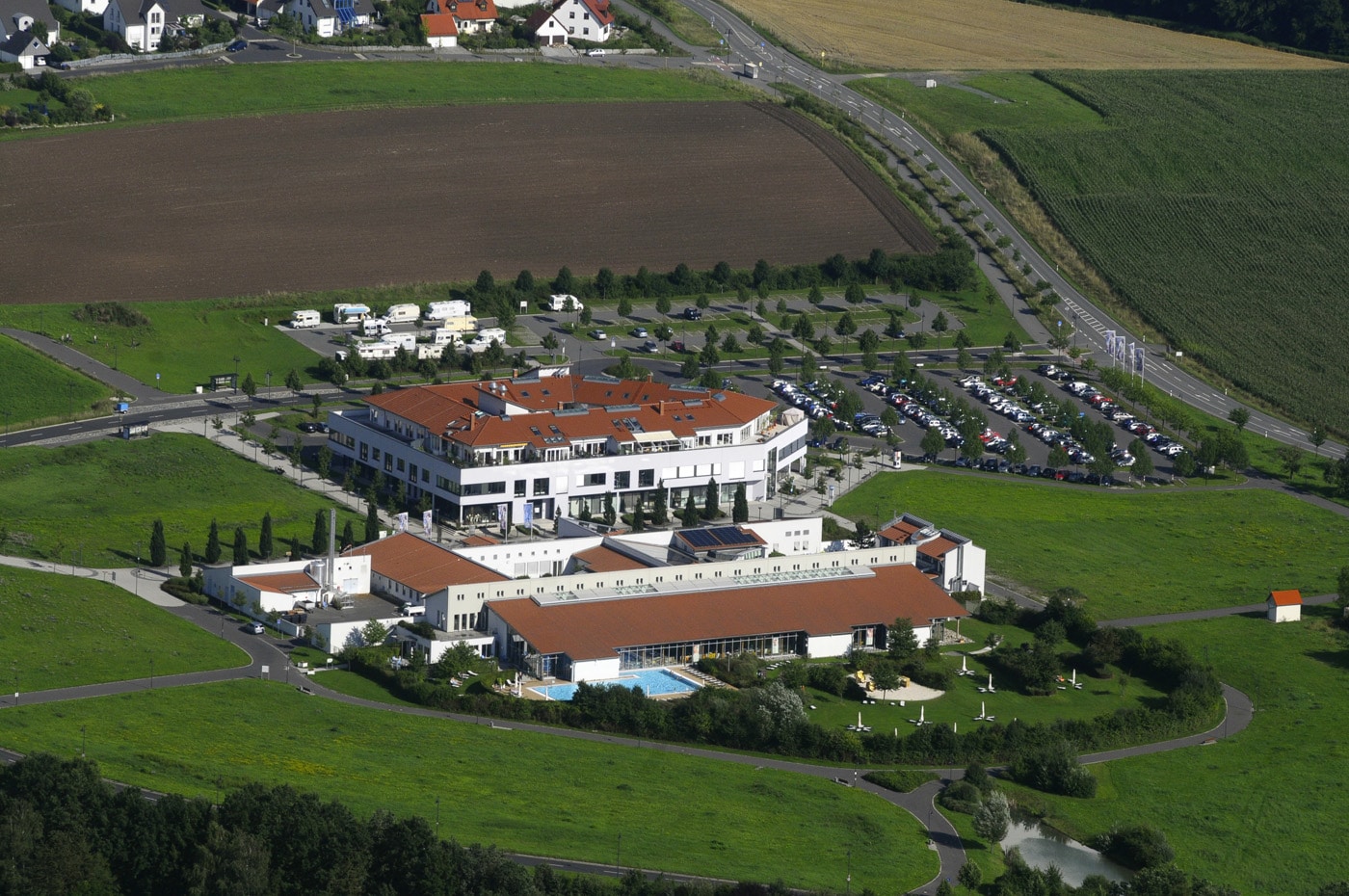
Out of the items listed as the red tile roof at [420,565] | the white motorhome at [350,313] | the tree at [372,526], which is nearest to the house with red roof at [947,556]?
the red tile roof at [420,565]

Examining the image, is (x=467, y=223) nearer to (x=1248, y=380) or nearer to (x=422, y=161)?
(x=422, y=161)

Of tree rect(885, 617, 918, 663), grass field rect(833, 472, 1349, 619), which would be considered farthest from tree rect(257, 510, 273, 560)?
grass field rect(833, 472, 1349, 619)

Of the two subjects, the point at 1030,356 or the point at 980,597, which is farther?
the point at 1030,356

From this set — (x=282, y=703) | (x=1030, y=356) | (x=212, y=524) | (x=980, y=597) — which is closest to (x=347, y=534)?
(x=212, y=524)

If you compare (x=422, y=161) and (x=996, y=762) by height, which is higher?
(x=422, y=161)

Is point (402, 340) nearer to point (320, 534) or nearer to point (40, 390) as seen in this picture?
point (40, 390)

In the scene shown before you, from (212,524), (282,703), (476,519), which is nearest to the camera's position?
(282,703)
